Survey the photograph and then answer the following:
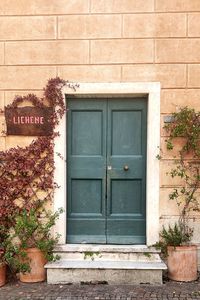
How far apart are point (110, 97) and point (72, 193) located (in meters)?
1.51

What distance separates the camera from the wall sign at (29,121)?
18.5 feet

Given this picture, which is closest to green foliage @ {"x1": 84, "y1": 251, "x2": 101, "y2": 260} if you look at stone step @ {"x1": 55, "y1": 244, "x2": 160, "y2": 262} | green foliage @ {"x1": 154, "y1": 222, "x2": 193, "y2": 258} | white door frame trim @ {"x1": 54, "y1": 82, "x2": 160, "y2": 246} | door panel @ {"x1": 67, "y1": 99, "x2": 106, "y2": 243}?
stone step @ {"x1": 55, "y1": 244, "x2": 160, "y2": 262}

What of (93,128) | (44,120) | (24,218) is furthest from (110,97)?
(24,218)

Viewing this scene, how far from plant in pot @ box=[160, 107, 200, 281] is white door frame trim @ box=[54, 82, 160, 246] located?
18 centimetres

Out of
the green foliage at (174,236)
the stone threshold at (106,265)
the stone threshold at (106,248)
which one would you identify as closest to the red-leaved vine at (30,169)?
the stone threshold at (106,248)

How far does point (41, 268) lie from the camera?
5.31 meters

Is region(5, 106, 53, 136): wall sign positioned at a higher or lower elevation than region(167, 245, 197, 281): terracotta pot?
higher

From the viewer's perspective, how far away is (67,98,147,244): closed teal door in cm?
579

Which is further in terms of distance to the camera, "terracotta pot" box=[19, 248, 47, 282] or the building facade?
the building facade

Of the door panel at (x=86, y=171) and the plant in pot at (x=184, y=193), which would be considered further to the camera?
the door panel at (x=86, y=171)

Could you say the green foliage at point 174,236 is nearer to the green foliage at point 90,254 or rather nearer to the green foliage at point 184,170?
the green foliage at point 184,170

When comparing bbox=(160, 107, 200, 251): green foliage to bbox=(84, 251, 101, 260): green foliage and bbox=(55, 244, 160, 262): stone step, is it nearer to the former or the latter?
bbox=(55, 244, 160, 262): stone step

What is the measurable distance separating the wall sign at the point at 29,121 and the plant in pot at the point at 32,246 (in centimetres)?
111

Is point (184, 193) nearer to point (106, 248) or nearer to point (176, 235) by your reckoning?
point (176, 235)
